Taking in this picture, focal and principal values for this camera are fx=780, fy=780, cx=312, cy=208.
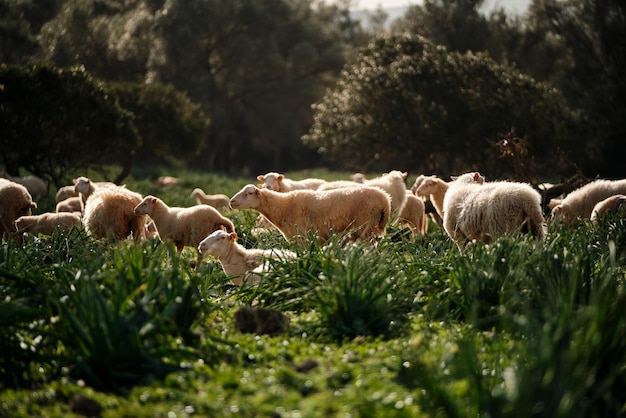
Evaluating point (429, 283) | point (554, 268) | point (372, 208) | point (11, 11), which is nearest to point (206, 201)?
point (372, 208)

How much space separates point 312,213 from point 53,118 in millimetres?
15495

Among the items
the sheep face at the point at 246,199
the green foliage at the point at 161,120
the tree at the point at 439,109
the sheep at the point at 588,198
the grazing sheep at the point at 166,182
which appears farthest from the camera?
the green foliage at the point at 161,120

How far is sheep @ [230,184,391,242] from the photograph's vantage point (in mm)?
10578

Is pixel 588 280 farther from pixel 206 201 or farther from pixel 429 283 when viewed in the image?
pixel 206 201

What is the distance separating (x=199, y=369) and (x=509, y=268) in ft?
8.87

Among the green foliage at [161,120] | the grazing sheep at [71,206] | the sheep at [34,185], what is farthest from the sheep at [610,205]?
the green foliage at [161,120]

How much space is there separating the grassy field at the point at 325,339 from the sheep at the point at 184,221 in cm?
301

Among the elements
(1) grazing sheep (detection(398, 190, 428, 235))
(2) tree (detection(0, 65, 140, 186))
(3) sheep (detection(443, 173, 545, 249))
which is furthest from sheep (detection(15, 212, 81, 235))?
(2) tree (detection(0, 65, 140, 186))

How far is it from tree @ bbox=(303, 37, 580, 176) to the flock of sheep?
15.5 m

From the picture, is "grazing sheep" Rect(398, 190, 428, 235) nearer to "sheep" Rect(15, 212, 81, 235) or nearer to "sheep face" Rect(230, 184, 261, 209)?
A: "sheep face" Rect(230, 184, 261, 209)

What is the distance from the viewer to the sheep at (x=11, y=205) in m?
12.8

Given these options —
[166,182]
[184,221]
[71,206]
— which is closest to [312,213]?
[184,221]

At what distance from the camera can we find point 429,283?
7.17 metres

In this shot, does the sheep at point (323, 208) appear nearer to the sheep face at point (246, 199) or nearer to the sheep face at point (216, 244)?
the sheep face at point (246, 199)
